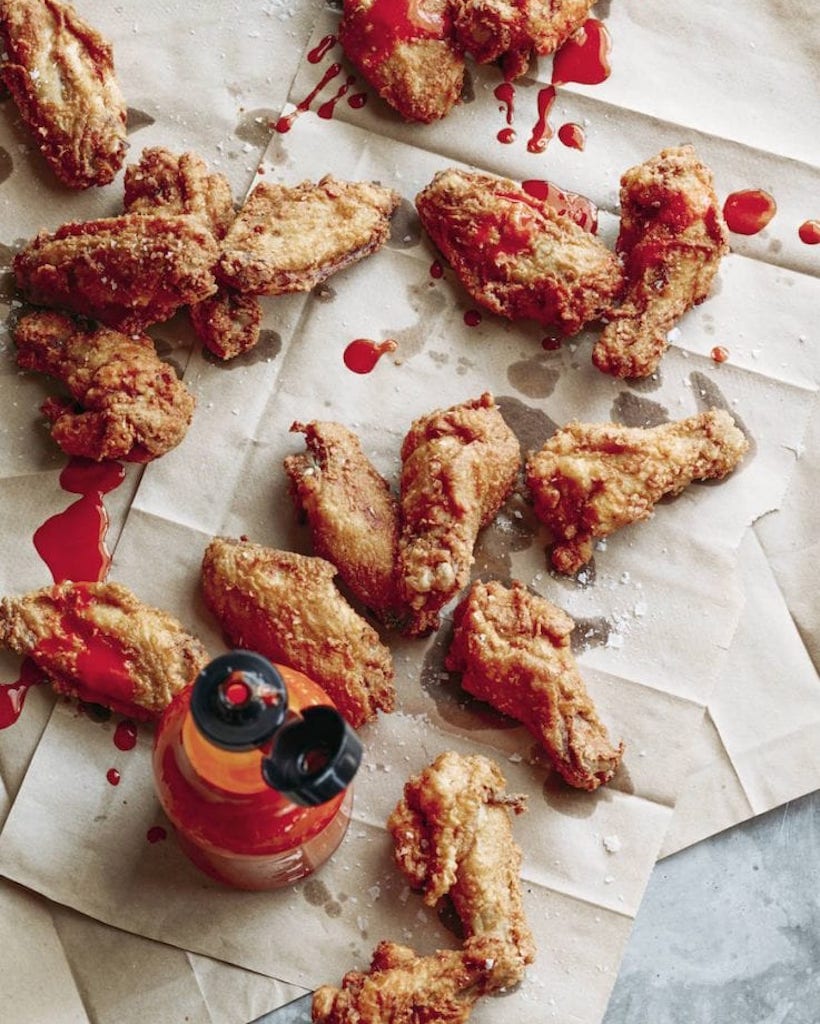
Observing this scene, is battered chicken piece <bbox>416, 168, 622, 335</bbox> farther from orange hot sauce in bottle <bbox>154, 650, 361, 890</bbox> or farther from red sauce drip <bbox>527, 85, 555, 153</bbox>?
orange hot sauce in bottle <bbox>154, 650, 361, 890</bbox>

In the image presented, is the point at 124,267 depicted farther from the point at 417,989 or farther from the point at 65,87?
the point at 417,989

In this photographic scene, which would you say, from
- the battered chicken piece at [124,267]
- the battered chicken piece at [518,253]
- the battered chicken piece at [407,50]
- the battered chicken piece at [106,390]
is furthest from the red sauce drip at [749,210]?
the battered chicken piece at [106,390]

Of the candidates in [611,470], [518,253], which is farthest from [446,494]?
[518,253]

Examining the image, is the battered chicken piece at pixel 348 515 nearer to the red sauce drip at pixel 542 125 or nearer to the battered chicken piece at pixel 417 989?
the battered chicken piece at pixel 417 989

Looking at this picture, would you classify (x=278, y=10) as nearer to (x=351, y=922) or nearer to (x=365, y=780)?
(x=365, y=780)

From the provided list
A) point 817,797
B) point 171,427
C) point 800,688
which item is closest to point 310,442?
point 171,427

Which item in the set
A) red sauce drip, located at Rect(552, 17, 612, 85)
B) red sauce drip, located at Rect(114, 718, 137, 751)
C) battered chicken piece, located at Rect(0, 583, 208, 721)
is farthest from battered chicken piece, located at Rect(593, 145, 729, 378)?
red sauce drip, located at Rect(114, 718, 137, 751)
